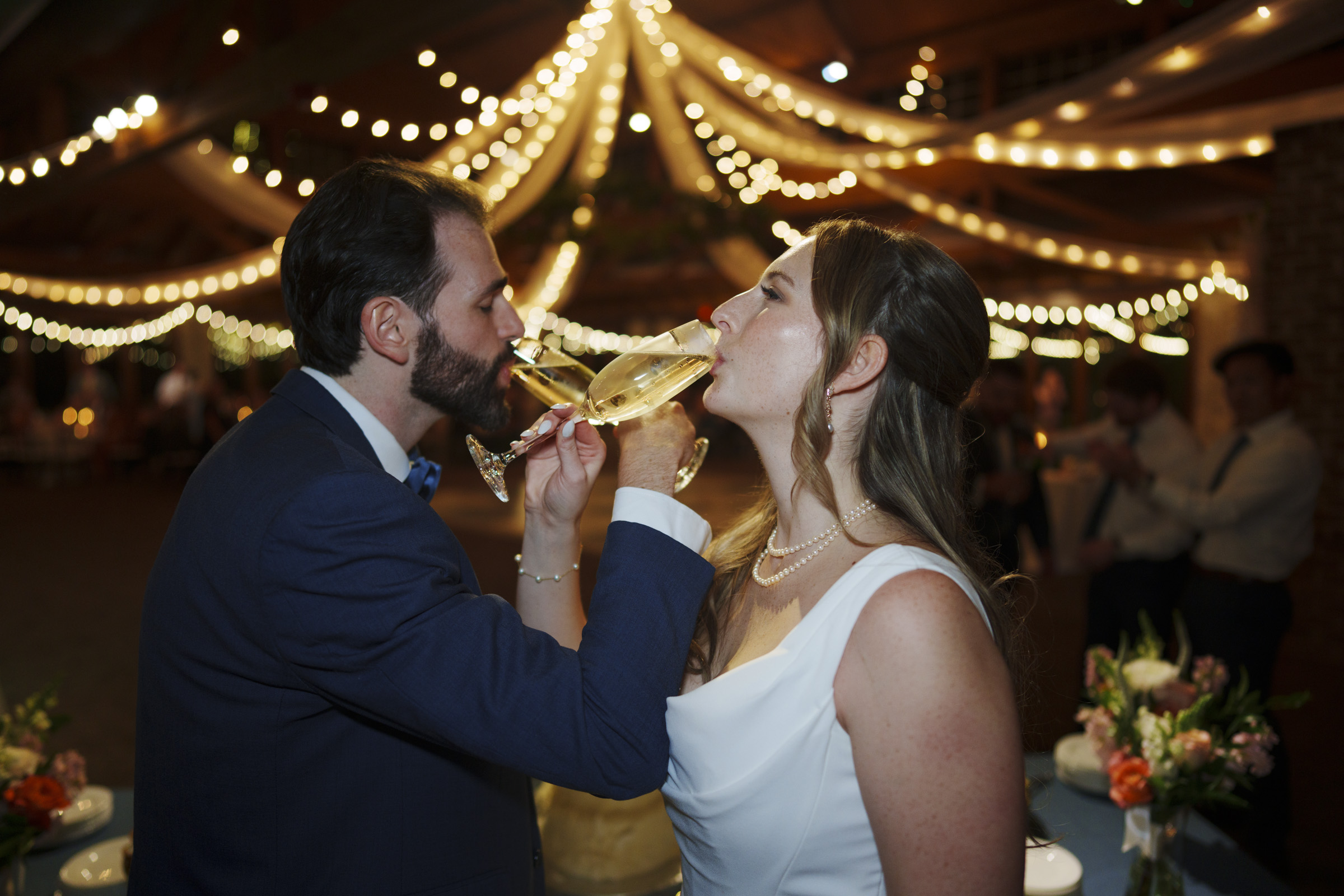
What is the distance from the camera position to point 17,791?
4.96ft

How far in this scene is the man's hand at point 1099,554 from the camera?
12.3 feet

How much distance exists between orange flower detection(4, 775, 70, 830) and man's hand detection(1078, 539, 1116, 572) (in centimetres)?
371

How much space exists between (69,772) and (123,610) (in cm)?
444

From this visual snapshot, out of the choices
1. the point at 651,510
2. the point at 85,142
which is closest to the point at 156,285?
the point at 85,142

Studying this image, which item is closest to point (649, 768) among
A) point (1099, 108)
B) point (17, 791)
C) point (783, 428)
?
point (783, 428)

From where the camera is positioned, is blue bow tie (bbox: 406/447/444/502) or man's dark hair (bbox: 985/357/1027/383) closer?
blue bow tie (bbox: 406/447/444/502)

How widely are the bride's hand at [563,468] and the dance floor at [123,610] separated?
0.46 m

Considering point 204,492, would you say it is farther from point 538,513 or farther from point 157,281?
point 157,281

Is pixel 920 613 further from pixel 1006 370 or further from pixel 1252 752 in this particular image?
pixel 1006 370

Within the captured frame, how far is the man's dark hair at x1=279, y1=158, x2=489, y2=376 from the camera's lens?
4.25ft

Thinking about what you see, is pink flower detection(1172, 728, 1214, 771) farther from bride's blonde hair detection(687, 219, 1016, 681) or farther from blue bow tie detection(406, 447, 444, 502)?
blue bow tie detection(406, 447, 444, 502)

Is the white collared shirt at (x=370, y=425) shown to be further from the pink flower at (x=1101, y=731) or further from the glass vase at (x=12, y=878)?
the pink flower at (x=1101, y=731)

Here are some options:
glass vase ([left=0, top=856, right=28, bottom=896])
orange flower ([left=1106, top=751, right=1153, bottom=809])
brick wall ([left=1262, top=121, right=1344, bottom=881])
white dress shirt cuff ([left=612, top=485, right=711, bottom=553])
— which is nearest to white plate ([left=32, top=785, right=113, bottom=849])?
glass vase ([left=0, top=856, right=28, bottom=896])

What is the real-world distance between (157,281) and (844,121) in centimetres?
581
